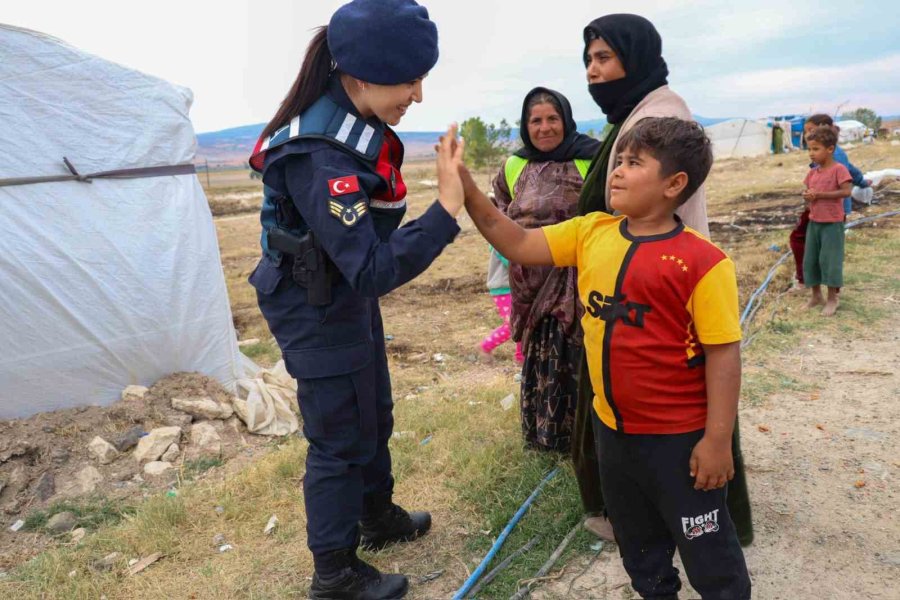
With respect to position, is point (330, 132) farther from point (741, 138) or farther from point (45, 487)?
point (741, 138)

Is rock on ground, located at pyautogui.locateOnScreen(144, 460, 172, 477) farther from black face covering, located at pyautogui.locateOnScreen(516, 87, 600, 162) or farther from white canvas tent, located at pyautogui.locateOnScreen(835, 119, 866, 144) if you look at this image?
white canvas tent, located at pyautogui.locateOnScreen(835, 119, 866, 144)

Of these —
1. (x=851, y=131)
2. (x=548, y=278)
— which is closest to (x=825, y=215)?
(x=548, y=278)

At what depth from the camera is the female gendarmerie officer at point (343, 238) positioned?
5.83 ft

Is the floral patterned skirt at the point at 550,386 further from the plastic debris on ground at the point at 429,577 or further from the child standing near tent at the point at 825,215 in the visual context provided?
the child standing near tent at the point at 825,215

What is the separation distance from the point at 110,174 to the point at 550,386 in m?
3.30

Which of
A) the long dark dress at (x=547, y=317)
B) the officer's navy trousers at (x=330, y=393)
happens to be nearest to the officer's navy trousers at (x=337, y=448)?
the officer's navy trousers at (x=330, y=393)

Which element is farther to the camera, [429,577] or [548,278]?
Answer: [548,278]

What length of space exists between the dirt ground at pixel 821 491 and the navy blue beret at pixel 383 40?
5.83 ft

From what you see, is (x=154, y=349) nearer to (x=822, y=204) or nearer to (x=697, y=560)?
(x=697, y=560)

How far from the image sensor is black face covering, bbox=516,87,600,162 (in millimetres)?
3078

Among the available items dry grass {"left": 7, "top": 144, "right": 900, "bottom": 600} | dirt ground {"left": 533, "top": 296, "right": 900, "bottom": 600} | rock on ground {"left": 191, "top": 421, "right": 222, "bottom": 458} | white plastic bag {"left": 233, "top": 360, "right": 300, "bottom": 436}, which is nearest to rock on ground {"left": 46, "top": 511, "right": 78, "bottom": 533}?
dry grass {"left": 7, "top": 144, "right": 900, "bottom": 600}

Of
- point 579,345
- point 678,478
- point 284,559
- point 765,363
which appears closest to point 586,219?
point 678,478

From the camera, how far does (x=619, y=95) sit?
237 centimetres

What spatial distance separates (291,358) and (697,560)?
1.28 metres
